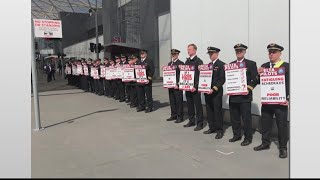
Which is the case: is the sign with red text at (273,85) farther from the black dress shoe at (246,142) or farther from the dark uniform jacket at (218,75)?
the dark uniform jacket at (218,75)

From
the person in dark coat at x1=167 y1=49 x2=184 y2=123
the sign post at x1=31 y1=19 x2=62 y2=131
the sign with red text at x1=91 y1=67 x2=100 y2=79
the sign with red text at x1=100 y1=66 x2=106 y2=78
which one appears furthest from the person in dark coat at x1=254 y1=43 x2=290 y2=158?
the sign with red text at x1=91 y1=67 x2=100 y2=79

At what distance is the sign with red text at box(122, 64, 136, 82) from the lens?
1164cm

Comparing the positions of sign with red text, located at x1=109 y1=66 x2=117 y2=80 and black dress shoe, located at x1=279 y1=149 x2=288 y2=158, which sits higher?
sign with red text, located at x1=109 y1=66 x2=117 y2=80

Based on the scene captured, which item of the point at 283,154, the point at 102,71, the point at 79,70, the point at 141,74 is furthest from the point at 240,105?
the point at 79,70

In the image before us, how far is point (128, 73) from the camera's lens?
11.8m

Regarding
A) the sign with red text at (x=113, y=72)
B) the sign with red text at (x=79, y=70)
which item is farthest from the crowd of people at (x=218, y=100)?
the sign with red text at (x=79, y=70)

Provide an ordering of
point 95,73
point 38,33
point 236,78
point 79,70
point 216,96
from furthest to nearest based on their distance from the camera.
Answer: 1. point 79,70
2. point 95,73
3. point 38,33
4. point 216,96
5. point 236,78

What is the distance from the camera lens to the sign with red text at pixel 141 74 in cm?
1068

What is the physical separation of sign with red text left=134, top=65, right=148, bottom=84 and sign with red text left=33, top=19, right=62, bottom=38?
2.85 metres

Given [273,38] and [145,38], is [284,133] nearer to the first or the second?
[273,38]

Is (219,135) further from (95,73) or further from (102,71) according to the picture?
(95,73)

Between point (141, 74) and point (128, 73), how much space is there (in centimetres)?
115

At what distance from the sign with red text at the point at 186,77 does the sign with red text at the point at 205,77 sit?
0.42 metres

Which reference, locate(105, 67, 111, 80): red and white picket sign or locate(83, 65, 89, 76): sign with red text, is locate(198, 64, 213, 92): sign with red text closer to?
locate(105, 67, 111, 80): red and white picket sign
